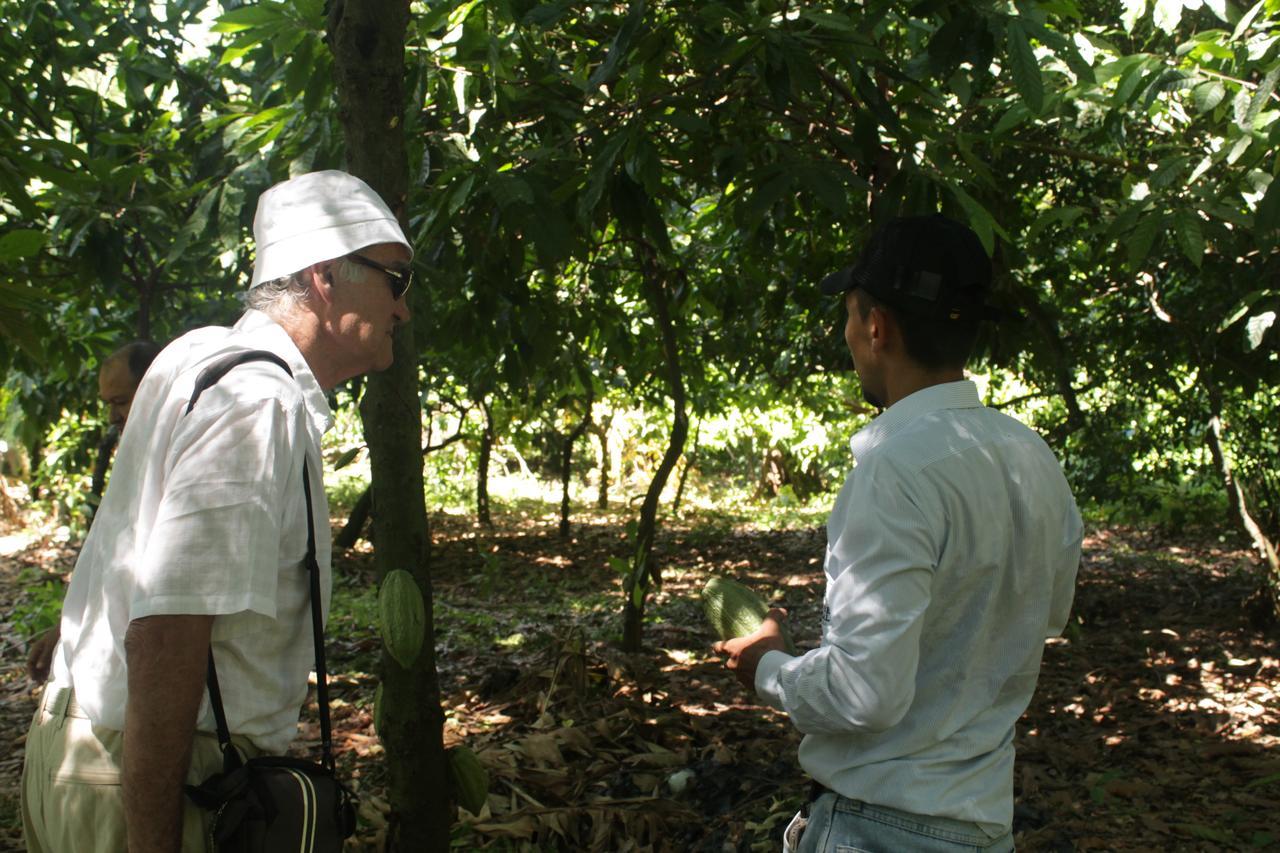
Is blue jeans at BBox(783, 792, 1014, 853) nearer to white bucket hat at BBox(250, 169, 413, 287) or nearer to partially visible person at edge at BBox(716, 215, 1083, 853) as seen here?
partially visible person at edge at BBox(716, 215, 1083, 853)

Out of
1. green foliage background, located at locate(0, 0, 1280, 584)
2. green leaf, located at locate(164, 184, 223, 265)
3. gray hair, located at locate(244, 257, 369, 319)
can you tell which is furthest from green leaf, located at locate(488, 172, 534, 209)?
green leaf, located at locate(164, 184, 223, 265)

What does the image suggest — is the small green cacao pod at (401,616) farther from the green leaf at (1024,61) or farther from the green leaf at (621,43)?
the green leaf at (1024,61)

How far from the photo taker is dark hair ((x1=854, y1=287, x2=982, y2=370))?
1.65 meters

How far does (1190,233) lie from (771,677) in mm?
2324

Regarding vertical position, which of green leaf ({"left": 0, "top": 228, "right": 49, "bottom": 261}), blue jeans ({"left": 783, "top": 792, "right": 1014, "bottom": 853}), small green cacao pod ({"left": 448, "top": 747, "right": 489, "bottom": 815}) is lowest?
small green cacao pod ({"left": 448, "top": 747, "right": 489, "bottom": 815})

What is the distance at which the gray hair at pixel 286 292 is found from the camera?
1.72 metres

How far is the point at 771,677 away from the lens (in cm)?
166

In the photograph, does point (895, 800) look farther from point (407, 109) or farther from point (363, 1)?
point (407, 109)

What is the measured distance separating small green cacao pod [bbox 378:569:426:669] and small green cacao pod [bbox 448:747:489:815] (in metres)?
0.41

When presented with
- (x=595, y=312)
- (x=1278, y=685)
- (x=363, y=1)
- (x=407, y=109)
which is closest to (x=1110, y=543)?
(x=1278, y=685)

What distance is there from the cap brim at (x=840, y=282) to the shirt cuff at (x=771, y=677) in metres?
0.58

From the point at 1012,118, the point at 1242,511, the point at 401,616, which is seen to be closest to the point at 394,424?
the point at 401,616

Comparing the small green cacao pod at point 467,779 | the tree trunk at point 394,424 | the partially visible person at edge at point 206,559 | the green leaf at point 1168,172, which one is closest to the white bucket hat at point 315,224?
the partially visible person at edge at point 206,559

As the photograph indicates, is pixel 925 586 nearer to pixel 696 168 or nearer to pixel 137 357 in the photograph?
pixel 696 168
